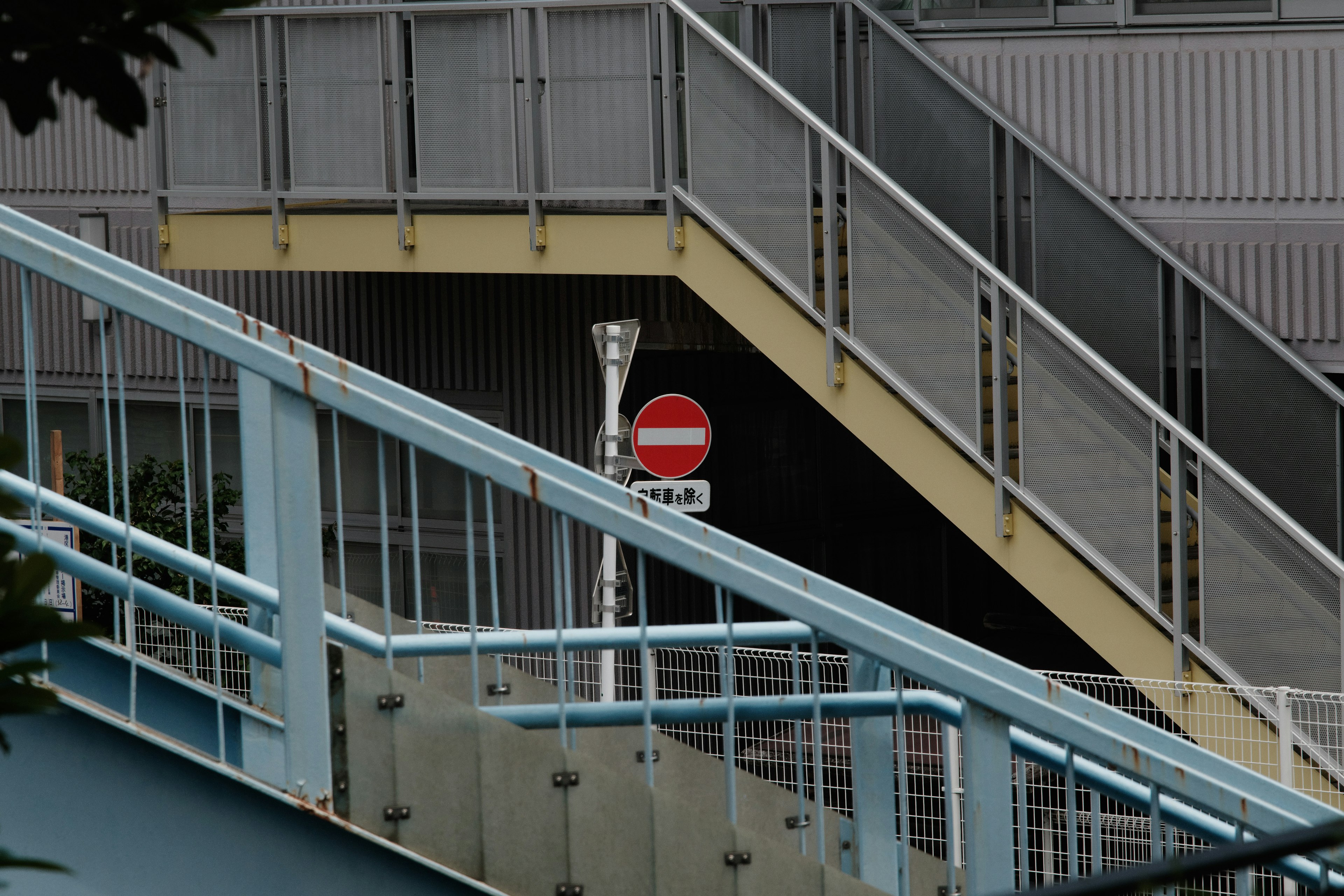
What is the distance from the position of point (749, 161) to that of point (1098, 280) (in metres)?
2.62

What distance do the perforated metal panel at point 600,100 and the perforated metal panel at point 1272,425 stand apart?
366cm

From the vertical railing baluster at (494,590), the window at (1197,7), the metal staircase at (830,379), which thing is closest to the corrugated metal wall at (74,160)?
the metal staircase at (830,379)

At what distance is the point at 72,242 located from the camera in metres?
3.47

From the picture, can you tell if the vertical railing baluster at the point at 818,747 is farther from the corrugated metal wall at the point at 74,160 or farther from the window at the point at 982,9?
the corrugated metal wall at the point at 74,160

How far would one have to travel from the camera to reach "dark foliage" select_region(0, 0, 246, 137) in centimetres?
184

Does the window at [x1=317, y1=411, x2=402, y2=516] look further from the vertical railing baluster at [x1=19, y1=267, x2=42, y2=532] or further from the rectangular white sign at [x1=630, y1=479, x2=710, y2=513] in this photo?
the vertical railing baluster at [x1=19, y1=267, x2=42, y2=532]

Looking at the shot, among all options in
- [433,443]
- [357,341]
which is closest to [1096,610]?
[433,443]

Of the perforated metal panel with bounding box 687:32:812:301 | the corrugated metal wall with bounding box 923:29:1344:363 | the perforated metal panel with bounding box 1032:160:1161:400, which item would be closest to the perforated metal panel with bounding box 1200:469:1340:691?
the perforated metal panel with bounding box 1032:160:1161:400

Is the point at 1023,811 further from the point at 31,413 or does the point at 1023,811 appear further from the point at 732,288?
the point at 732,288

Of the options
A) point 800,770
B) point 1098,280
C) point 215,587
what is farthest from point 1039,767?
point 1098,280

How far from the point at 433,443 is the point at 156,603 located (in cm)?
73

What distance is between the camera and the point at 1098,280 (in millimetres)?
10844

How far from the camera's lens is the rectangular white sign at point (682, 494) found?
34.4 feet

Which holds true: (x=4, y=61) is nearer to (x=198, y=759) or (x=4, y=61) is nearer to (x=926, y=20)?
(x=198, y=759)
